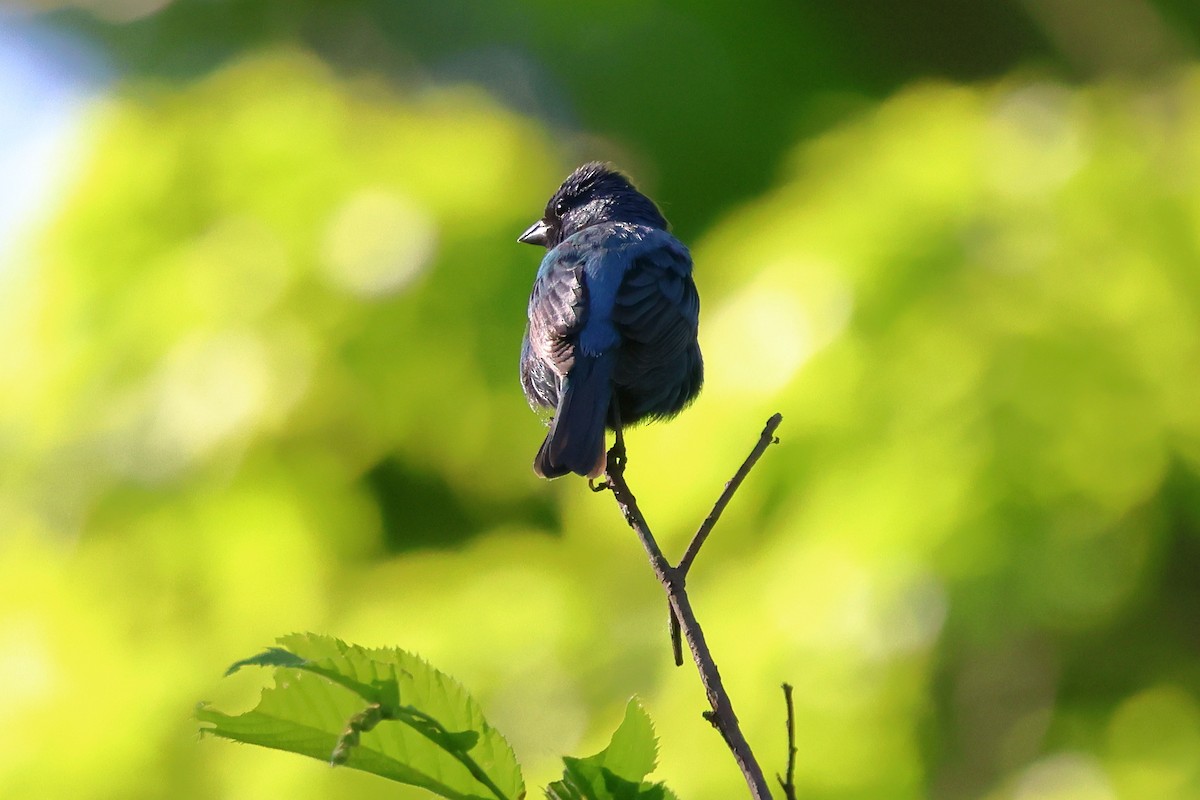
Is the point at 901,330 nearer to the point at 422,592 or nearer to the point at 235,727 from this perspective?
the point at 422,592

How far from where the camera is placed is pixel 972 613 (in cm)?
309

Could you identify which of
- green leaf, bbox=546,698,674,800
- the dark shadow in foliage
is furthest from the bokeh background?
green leaf, bbox=546,698,674,800

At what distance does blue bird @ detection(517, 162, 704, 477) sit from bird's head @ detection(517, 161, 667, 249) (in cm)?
49

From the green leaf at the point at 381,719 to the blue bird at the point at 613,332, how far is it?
1.36 metres

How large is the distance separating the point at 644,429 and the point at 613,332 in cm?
161

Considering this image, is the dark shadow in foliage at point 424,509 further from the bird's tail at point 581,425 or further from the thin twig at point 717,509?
the thin twig at point 717,509

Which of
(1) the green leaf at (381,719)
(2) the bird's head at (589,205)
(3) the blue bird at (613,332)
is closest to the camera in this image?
(1) the green leaf at (381,719)

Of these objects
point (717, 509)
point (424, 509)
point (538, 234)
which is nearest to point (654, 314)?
point (538, 234)

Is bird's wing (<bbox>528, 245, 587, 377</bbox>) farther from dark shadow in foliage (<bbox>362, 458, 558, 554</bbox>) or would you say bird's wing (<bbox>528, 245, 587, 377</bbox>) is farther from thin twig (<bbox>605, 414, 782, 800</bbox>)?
dark shadow in foliage (<bbox>362, 458, 558, 554</bbox>)

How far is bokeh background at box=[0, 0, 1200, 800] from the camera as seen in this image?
321 cm

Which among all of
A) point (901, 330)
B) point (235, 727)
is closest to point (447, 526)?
point (901, 330)

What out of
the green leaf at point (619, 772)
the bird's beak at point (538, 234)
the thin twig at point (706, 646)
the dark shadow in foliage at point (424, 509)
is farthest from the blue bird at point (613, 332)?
the dark shadow in foliage at point (424, 509)

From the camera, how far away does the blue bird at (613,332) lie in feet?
8.29

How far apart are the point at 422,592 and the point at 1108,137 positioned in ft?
9.33
